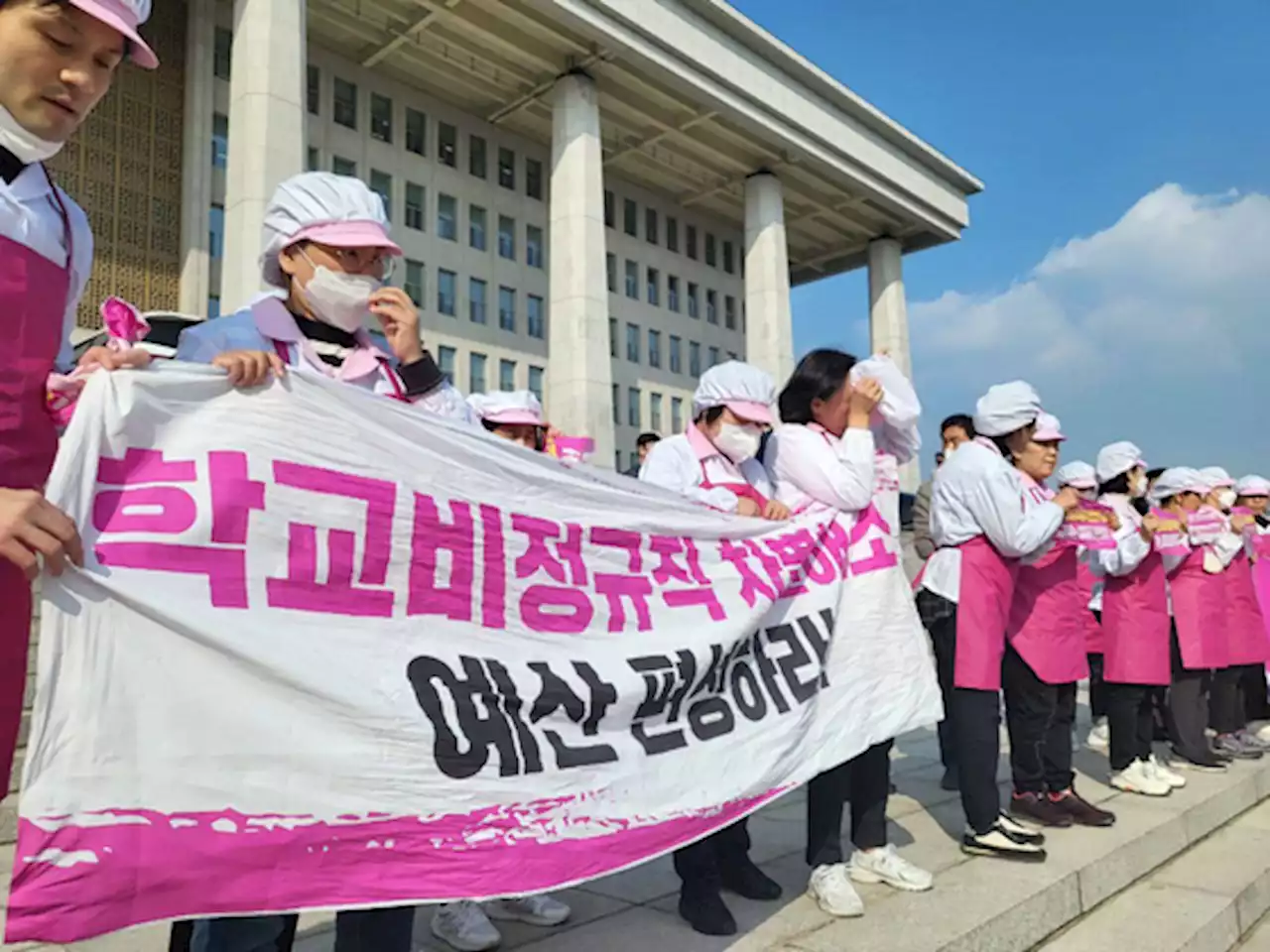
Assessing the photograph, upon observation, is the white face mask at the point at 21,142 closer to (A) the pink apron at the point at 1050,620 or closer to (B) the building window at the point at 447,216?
(A) the pink apron at the point at 1050,620

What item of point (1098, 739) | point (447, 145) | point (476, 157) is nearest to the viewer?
point (1098, 739)

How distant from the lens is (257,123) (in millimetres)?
19688

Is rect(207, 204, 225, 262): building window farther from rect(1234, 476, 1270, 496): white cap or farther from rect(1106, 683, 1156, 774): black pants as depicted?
rect(1106, 683, 1156, 774): black pants

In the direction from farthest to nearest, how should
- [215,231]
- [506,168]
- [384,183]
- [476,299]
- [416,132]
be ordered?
[506,168] < [476,299] < [416,132] < [384,183] < [215,231]

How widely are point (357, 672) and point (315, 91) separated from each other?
3012cm

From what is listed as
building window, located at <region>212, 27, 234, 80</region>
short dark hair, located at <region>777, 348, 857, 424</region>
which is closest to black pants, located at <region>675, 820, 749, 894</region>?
short dark hair, located at <region>777, 348, 857, 424</region>

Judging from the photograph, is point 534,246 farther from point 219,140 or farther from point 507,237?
point 219,140

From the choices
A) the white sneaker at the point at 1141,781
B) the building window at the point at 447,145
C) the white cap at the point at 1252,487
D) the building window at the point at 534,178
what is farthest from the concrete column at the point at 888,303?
the white sneaker at the point at 1141,781

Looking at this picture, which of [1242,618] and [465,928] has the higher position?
[1242,618]

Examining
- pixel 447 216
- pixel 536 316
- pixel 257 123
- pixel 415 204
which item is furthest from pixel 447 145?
pixel 257 123

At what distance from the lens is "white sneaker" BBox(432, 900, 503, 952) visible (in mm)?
3041

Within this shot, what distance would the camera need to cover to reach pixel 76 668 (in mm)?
1721

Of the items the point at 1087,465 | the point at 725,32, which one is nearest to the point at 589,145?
the point at 725,32

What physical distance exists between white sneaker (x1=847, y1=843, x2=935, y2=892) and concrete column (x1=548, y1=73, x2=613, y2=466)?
72.4ft
